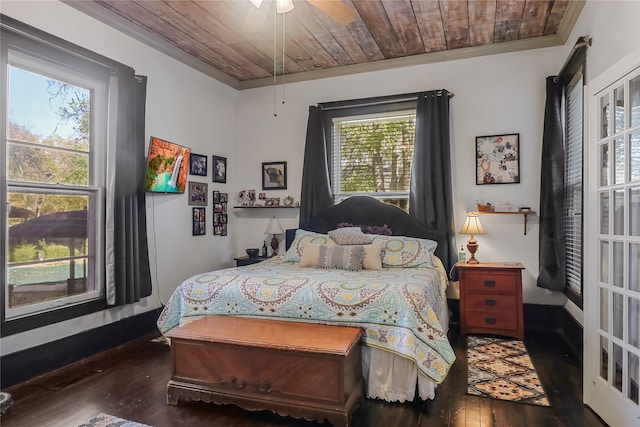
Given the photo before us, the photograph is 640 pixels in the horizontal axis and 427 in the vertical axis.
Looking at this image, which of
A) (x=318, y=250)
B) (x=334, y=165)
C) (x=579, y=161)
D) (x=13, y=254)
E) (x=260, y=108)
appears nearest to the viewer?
(x=13, y=254)

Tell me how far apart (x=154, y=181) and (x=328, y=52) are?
230 cm

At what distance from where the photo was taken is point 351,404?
220 centimetres

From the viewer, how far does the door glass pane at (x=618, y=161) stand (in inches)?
80.8

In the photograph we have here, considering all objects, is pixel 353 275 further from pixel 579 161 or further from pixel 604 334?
pixel 579 161

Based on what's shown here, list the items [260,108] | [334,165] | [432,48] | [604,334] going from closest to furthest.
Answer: [604,334]
[432,48]
[334,165]
[260,108]

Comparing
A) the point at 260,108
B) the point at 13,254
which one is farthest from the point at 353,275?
the point at 260,108

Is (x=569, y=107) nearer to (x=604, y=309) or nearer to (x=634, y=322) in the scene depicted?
(x=604, y=309)

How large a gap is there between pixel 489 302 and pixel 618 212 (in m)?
1.82

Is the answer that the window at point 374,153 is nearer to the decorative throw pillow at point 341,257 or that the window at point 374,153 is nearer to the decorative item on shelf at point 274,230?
the decorative item on shelf at point 274,230

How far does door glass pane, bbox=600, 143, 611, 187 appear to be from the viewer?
2.21 meters

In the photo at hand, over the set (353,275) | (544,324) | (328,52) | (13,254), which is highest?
(328,52)

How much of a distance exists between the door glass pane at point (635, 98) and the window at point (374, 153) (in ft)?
8.37

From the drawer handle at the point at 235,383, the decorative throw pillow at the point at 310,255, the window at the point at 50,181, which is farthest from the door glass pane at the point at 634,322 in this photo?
the window at the point at 50,181

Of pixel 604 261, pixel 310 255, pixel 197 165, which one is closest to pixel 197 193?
pixel 197 165
